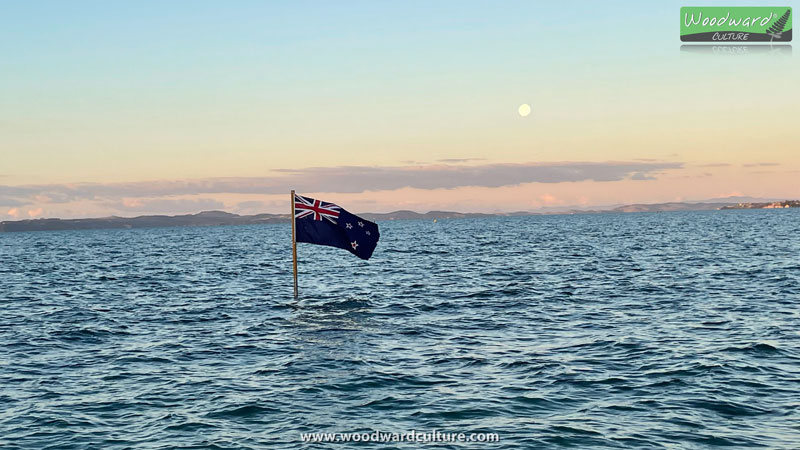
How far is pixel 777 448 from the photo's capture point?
1166 cm

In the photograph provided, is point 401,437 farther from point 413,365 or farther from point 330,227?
point 330,227

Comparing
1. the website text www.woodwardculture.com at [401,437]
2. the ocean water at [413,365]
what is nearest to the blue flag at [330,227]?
the ocean water at [413,365]

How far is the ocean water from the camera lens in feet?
42.8

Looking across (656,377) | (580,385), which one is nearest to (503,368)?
(580,385)

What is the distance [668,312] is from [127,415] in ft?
64.9

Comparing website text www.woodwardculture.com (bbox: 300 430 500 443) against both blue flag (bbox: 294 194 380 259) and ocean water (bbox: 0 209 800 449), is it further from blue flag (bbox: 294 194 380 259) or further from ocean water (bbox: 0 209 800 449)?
blue flag (bbox: 294 194 380 259)

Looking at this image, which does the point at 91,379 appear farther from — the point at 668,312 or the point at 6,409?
the point at 668,312

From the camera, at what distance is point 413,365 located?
1820 centimetres

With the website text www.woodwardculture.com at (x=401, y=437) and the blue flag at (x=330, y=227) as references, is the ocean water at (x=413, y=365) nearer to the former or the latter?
the website text www.woodwardculture.com at (x=401, y=437)

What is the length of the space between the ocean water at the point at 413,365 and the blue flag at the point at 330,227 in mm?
2953

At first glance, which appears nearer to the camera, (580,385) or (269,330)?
(580,385)

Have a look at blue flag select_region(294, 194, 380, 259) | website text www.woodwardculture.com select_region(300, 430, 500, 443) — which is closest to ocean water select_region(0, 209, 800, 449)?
website text www.woodwardculture.com select_region(300, 430, 500, 443)

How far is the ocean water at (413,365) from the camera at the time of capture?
13.0 m

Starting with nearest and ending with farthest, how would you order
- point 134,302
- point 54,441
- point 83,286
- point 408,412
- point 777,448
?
point 777,448 < point 54,441 < point 408,412 < point 134,302 < point 83,286
